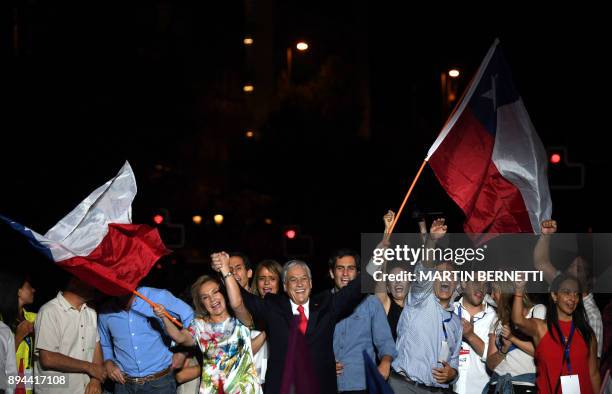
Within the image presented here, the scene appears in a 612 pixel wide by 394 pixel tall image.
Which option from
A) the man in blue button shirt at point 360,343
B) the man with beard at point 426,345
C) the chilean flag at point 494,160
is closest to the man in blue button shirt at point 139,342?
the man in blue button shirt at point 360,343

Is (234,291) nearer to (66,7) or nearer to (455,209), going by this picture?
(455,209)

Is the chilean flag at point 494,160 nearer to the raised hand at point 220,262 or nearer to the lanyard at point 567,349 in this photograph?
the lanyard at point 567,349

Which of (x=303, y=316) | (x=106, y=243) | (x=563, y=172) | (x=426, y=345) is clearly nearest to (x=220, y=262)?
(x=303, y=316)

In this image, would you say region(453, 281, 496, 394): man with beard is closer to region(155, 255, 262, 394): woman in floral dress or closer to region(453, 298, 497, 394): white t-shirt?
region(453, 298, 497, 394): white t-shirt

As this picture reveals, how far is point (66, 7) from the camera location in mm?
23812

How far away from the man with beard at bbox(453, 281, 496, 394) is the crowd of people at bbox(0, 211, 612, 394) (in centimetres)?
1

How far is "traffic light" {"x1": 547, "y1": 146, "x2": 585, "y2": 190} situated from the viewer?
60.6 feet

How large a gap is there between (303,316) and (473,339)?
2.12 meters

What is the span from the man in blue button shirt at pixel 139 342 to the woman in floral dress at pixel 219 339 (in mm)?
452

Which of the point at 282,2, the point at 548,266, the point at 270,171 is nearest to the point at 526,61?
the point at 270,171

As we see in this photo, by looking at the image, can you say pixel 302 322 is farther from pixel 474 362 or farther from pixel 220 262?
pixel 474 362

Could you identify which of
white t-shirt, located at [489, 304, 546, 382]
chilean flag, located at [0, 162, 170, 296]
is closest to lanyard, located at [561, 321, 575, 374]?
white t-shirt, located at [489, 304, 546, 382]

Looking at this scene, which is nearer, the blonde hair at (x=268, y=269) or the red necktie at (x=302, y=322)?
the red necktie at (x=302, y=322)

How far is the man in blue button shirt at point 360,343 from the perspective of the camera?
10.3m
